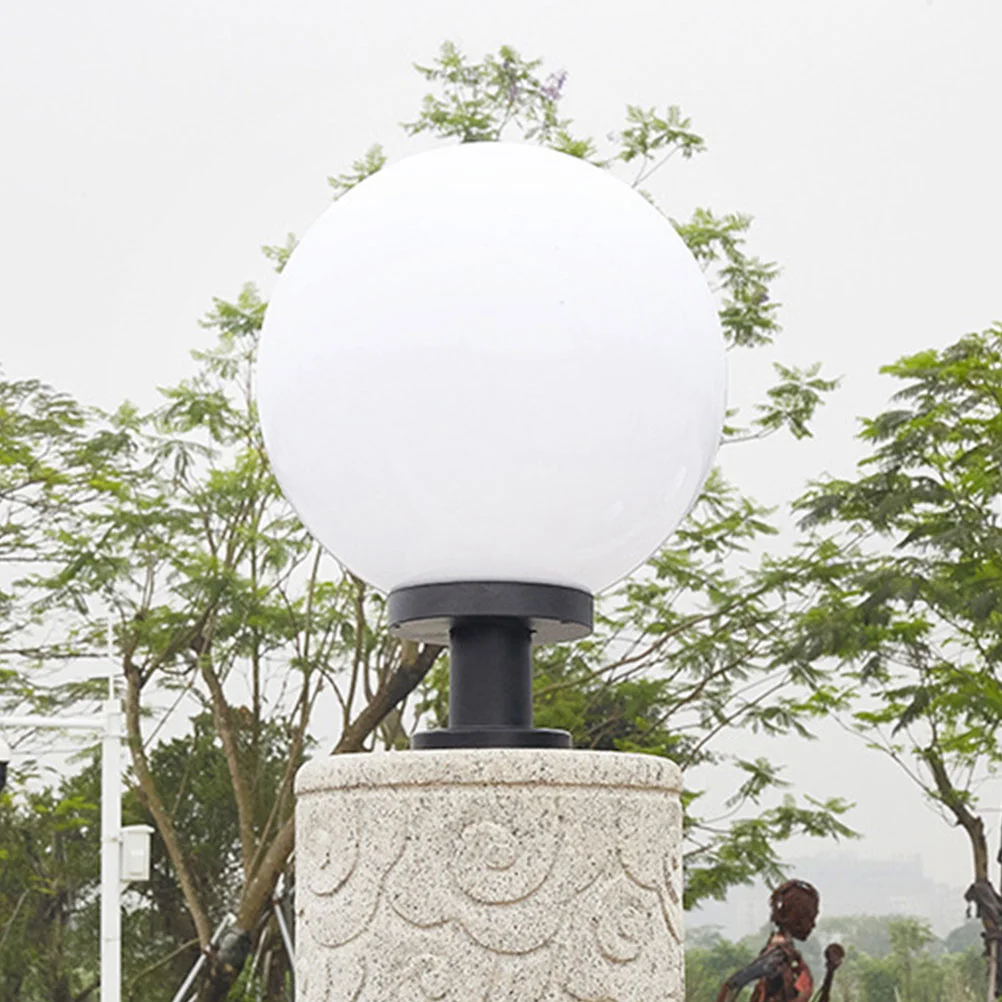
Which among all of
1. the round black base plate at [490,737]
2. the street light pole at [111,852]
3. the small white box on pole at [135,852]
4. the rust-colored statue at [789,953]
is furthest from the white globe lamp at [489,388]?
the small white box on pole at [135,852]

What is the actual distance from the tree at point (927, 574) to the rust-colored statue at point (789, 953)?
391 cm

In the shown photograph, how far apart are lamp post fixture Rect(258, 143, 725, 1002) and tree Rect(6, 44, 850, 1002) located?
7.14m

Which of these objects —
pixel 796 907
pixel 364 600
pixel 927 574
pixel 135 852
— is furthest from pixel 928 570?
pixel 796 907

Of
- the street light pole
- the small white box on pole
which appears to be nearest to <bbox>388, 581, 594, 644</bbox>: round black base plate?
the street light pole

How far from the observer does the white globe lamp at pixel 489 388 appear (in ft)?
3.27

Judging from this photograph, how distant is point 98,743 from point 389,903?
350 inches

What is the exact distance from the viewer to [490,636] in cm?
112

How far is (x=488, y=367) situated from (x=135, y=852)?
6.02m

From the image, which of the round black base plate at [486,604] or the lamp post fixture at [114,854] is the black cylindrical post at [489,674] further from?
the lamp post fixture at [114,854]

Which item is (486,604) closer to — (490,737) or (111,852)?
(490,737)

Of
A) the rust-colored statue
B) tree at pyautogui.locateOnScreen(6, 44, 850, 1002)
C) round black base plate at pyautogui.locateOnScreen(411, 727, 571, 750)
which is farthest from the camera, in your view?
tree at pyautogui.locateOnScreen(6, 44, 850, 1002)

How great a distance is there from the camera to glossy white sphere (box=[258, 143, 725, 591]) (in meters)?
1.00

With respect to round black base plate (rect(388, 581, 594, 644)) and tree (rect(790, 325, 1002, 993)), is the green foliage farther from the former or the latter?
round black base plate (rect(388, 581, 594, 644))

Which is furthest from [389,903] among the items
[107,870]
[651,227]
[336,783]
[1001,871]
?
[1001,871]
